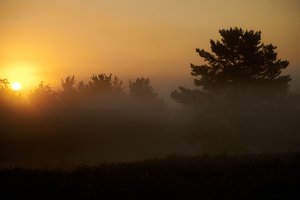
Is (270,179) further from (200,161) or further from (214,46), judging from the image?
(214,46)

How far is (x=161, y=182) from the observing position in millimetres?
10586

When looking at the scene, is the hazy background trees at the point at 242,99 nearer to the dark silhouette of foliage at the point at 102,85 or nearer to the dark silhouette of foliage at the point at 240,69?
the dark silhouette of foliage at the point at 240,69

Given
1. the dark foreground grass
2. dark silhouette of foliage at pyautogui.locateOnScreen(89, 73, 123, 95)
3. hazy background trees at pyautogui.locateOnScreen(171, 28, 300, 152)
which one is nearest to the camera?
the dark foreground grass

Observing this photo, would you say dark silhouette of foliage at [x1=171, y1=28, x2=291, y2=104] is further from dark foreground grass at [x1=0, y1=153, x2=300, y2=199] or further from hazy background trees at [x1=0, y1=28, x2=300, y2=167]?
dark foreground grass at [x1=0, y1=153, x2=300, y2=199]

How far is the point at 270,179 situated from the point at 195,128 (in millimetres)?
22789

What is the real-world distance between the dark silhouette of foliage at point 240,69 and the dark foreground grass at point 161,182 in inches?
783

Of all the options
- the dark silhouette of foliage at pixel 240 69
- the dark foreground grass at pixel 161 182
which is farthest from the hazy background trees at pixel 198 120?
the dark foreground grass at pixel 161 182

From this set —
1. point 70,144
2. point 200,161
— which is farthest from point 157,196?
point 70,144

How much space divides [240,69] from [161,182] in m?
24.1

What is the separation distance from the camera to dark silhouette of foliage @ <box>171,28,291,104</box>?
1273 inches

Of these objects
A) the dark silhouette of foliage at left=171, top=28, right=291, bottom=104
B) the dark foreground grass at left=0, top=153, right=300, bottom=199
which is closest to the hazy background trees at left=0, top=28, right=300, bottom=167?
the dark silhouette of foliage at left=171, top=28, right=291, bottom=104

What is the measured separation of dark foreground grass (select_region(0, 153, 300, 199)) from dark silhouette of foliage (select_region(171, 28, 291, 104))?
65.2 ft

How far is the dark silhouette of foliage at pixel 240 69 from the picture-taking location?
32.3m

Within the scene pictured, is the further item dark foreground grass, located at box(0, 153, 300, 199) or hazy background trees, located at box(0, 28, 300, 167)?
hazy background trees, located at box(0, 28, 300, 167)
